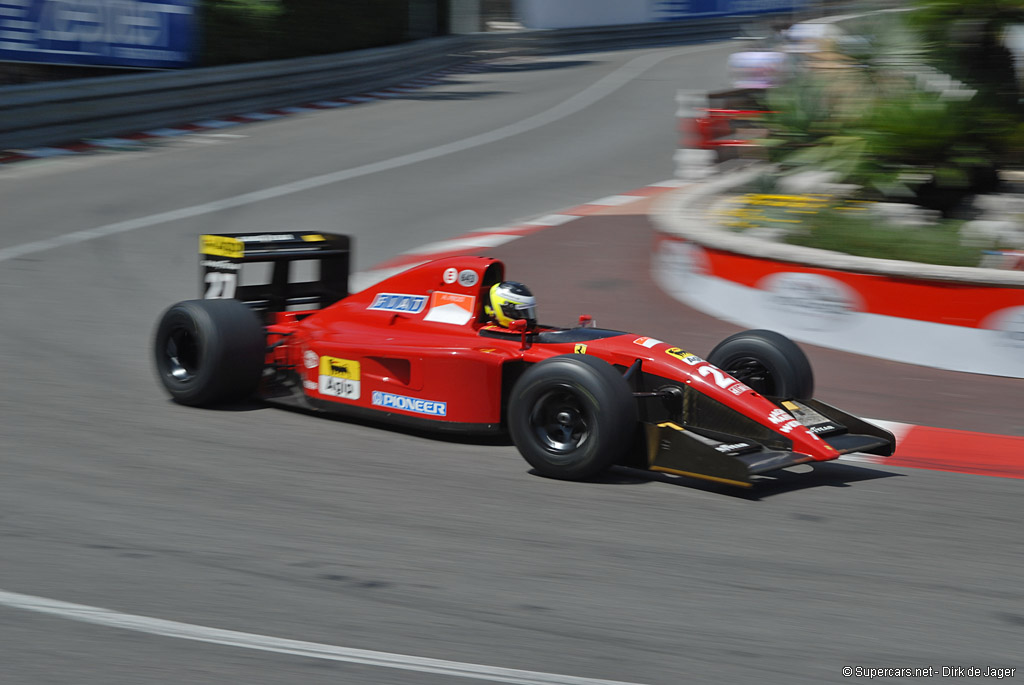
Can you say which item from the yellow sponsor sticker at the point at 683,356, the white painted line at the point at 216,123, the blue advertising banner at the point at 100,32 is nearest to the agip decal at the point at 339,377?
the yellow sponsor sticker at the point at 683,356

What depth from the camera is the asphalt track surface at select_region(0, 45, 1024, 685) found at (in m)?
3.88

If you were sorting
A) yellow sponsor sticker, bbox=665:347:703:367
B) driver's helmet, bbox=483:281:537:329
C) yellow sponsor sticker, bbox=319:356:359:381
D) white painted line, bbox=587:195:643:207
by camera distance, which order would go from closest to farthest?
1. yellow sponsor sticker, bbox=665:347:703:367
2. driver's helmet, bbox=483:281:537:329
3. yellow sponsor sticker, bbox=319:356:359:381
4. white painted line, bbox=587:195:643:207

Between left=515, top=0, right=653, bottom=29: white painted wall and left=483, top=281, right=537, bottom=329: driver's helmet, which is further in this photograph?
left=515, top=0, right=653, bottom=29: white painted wall

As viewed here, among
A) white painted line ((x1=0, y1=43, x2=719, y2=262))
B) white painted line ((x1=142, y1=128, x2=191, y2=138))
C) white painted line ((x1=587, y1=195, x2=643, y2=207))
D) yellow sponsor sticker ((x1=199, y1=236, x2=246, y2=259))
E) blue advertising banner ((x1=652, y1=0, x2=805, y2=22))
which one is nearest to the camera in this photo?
yellow sponsor sticker ((x1=199, y1=236, x2=246, y2=259))

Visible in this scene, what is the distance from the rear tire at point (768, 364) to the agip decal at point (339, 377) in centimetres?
217

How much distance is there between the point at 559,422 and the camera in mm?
6125

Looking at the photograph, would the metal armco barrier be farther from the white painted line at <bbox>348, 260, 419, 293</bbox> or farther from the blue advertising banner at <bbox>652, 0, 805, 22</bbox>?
the white painted line at <bbox>348, 260, 419, 293</bbox>

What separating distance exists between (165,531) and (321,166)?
12.1 metres

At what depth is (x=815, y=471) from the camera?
6.50 m

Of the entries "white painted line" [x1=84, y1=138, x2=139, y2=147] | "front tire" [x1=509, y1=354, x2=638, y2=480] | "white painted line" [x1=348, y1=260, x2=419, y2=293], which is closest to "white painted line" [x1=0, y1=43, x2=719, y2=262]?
"white painted line" [x1=348, y1=260, x2=419, y2=293]

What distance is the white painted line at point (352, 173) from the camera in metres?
12.2

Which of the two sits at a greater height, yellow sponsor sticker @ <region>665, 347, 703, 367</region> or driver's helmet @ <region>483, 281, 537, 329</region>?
driver's helmet @ <region>483, 281, 537, 329</region>

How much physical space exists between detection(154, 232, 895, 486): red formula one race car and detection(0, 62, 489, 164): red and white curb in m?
9.20

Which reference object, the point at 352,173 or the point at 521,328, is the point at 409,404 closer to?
the point at 521,328
